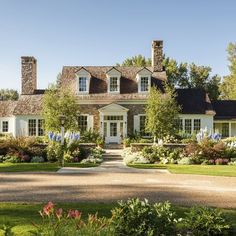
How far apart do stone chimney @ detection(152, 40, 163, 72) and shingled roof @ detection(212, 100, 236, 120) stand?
7489mm

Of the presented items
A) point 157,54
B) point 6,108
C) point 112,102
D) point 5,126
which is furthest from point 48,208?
point 6,108

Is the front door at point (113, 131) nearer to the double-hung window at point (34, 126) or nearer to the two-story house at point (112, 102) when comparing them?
the two-story house at point (112, 102)

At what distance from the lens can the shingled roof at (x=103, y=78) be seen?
35812 mm

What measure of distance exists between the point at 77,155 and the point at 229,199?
491 inches

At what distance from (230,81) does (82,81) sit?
28.8 metres

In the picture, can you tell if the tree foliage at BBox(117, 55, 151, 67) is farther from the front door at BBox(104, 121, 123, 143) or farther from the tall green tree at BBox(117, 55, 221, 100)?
the front door at BBox(104, 121, 123, 143)

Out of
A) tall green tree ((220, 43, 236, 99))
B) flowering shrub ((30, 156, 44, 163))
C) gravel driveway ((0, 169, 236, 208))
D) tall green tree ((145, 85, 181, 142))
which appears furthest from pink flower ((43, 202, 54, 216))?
tall green tree ((220, 43, 236, 99))

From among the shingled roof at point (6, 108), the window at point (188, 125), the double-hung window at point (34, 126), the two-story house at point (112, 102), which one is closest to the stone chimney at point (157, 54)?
the two-story house at point (112, 102)

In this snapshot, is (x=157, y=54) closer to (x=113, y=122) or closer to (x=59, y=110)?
(x=113, y=122)

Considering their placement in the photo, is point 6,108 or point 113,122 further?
point 6,108

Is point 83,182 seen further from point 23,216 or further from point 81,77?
point 81,77

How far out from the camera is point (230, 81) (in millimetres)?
57281

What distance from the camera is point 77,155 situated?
73.7 feet

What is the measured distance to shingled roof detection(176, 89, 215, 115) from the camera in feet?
118
